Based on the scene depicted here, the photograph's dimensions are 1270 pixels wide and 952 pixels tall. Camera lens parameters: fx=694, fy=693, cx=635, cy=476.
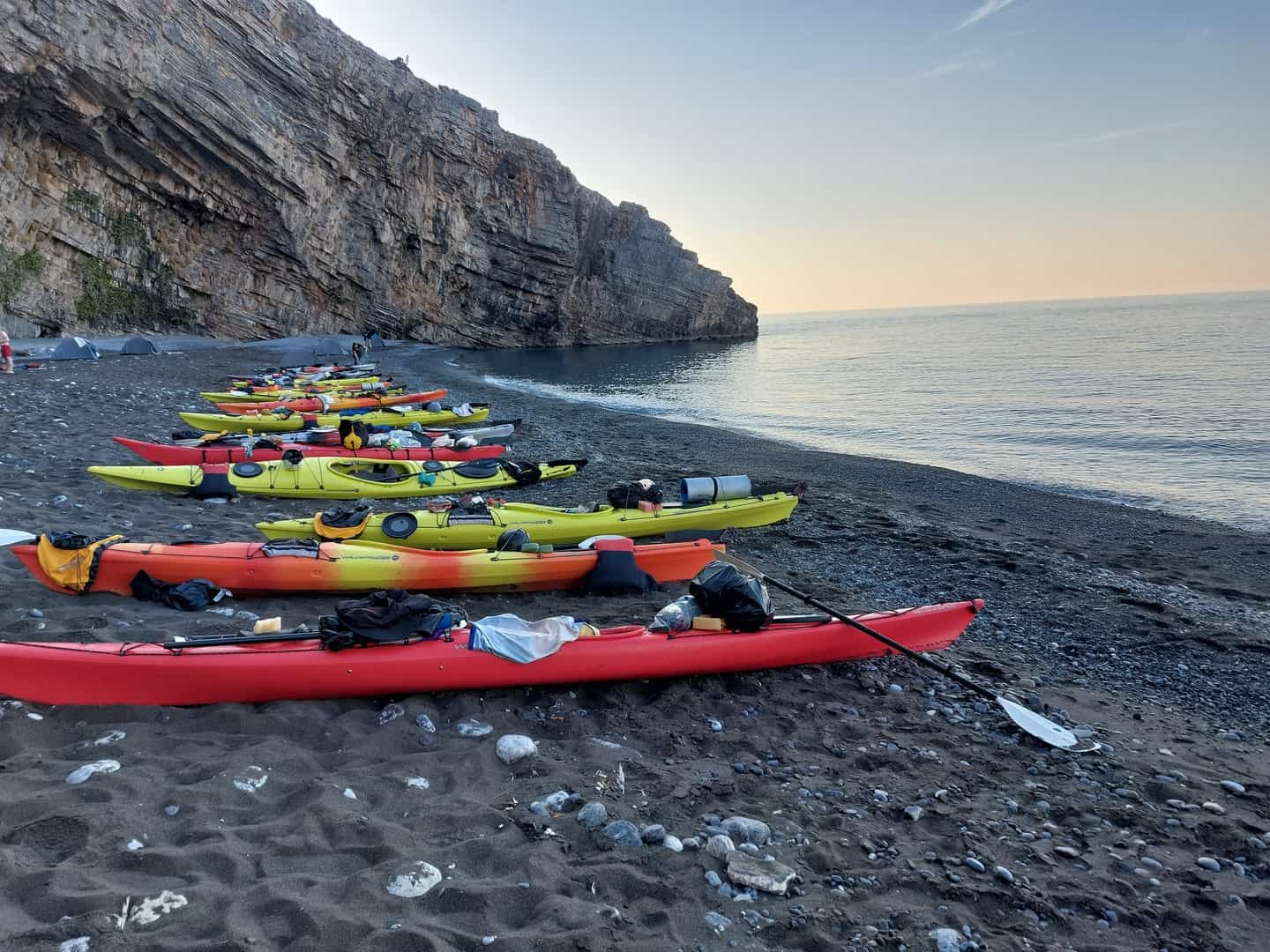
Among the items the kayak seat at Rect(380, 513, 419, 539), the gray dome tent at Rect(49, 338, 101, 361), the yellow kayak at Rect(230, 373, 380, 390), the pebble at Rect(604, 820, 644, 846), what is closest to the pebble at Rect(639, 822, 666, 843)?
the pebble at Rect(604, 820, 644, 846)

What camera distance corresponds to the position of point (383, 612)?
14.6 feet

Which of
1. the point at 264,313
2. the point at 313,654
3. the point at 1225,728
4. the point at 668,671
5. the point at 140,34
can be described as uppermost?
the point at 140,34

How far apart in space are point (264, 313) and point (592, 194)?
77.0 feet

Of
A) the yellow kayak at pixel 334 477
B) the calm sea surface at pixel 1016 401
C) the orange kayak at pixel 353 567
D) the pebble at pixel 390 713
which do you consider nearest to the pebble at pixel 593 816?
the pebble at pixel 390 713

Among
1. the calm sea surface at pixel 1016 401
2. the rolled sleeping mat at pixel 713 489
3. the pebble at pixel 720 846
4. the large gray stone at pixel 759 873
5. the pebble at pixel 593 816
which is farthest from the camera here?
the calm sea surface at pixel 1016 401

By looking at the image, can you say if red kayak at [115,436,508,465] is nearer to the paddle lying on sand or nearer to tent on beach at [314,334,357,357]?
the paddle lying on sand

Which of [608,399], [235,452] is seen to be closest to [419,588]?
[235,452]

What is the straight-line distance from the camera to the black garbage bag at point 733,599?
495cm

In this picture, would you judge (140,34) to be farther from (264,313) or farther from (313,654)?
(313,654)

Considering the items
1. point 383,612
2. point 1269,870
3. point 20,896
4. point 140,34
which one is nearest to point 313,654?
point 383,612

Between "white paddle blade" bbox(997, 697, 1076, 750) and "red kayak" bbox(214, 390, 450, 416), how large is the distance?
1506 centimetres

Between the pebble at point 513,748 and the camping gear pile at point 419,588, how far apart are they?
626mm

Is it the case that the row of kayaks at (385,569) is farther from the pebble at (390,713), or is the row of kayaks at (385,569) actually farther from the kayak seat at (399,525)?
the pebble at (390,713)

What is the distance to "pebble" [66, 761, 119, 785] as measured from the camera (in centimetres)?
309
